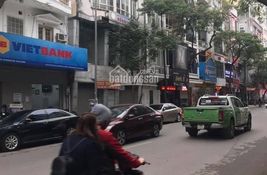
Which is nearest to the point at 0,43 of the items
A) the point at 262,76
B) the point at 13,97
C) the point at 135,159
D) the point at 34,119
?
the point at 13,97

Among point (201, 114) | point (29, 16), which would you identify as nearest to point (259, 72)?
point (29, 16)

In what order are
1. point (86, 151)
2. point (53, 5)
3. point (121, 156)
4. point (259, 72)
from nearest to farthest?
point (86, 151) < point (121, 156) < point (53, 5) < point (259, 72)

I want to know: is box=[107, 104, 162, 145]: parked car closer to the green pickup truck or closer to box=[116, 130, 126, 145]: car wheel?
box=[116, 130, 126, 145]: car wheel

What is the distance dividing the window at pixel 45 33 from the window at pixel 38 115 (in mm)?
9439

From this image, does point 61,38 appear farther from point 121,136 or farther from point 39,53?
point 121,136

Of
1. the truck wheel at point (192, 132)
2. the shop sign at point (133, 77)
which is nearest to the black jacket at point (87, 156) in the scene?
the truck wheel at point (192, 132)

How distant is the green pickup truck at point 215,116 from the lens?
1711cm

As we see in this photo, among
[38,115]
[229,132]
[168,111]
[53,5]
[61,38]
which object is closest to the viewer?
[38,115]

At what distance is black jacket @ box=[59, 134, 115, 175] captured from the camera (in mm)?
4637

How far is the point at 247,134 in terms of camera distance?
63.4 feet

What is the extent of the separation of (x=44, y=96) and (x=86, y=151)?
2272 cm

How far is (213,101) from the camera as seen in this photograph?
19.0 m

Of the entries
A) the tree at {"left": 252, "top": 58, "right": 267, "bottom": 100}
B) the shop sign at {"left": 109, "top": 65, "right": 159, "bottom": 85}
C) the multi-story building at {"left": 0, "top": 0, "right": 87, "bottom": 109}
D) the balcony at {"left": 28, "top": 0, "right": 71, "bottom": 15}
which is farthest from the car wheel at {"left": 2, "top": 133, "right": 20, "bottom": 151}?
the tree at {"left": 252, "top": 58, "right": 267, "bottom": 100}

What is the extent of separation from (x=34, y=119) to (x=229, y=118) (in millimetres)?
7262
